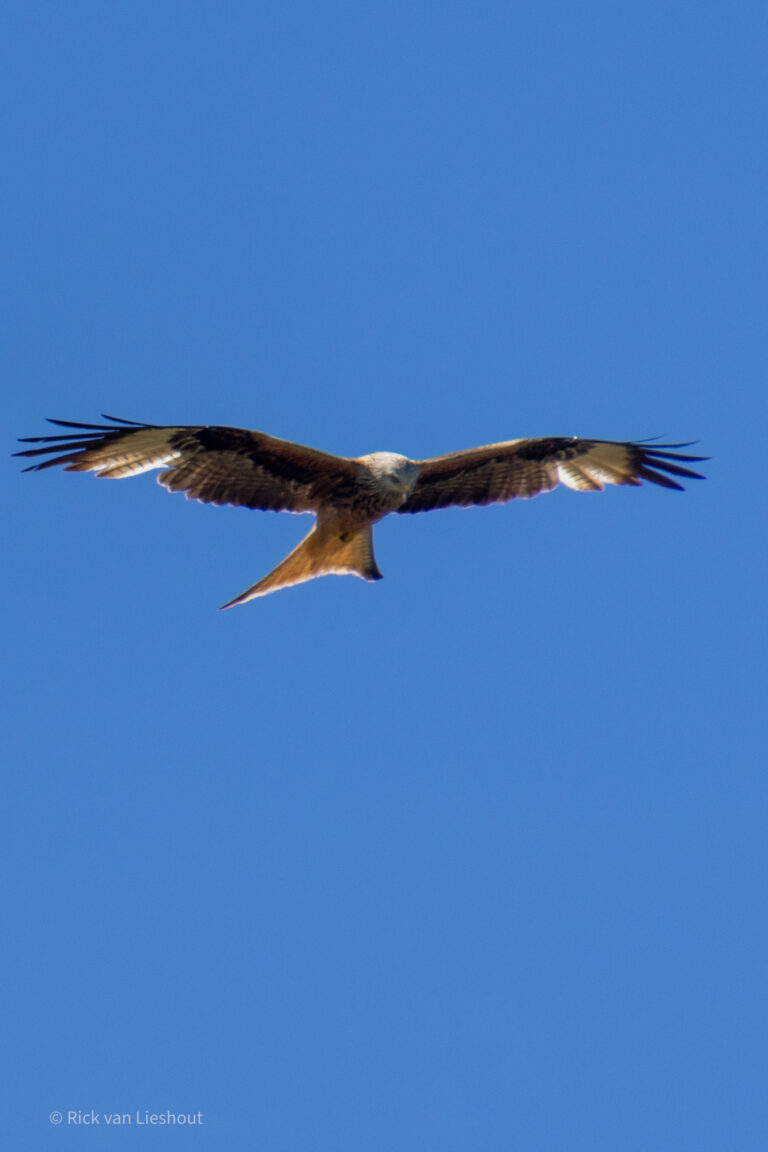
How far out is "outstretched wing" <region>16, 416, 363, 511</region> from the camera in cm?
916

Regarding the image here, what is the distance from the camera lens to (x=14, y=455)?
874 centimetres

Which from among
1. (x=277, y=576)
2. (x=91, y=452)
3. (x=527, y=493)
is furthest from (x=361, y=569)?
(x=91, y=452)

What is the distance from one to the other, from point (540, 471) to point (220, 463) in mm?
2604

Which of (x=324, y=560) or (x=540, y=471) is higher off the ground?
(x=540, y=471)

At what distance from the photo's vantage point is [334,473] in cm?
959

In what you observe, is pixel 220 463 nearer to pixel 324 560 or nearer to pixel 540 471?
pixel 324 560

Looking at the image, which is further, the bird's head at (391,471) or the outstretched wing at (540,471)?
the outstretched wing at (540,471)

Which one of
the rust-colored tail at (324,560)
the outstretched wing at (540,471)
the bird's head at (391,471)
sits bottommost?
the rust-colored tail at (324,560)

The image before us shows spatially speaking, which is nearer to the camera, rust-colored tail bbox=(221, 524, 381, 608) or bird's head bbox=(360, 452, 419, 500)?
bird's head bbox=(360, 452, 419, 500)

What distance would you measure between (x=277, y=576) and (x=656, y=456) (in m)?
3.16

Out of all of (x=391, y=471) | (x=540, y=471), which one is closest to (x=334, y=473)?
(x=391, y=471)

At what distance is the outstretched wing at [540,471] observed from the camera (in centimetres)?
1034

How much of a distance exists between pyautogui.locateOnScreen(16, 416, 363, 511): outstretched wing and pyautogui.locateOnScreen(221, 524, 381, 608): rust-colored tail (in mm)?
275

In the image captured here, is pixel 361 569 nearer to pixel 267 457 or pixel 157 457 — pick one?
pixel 267 457
